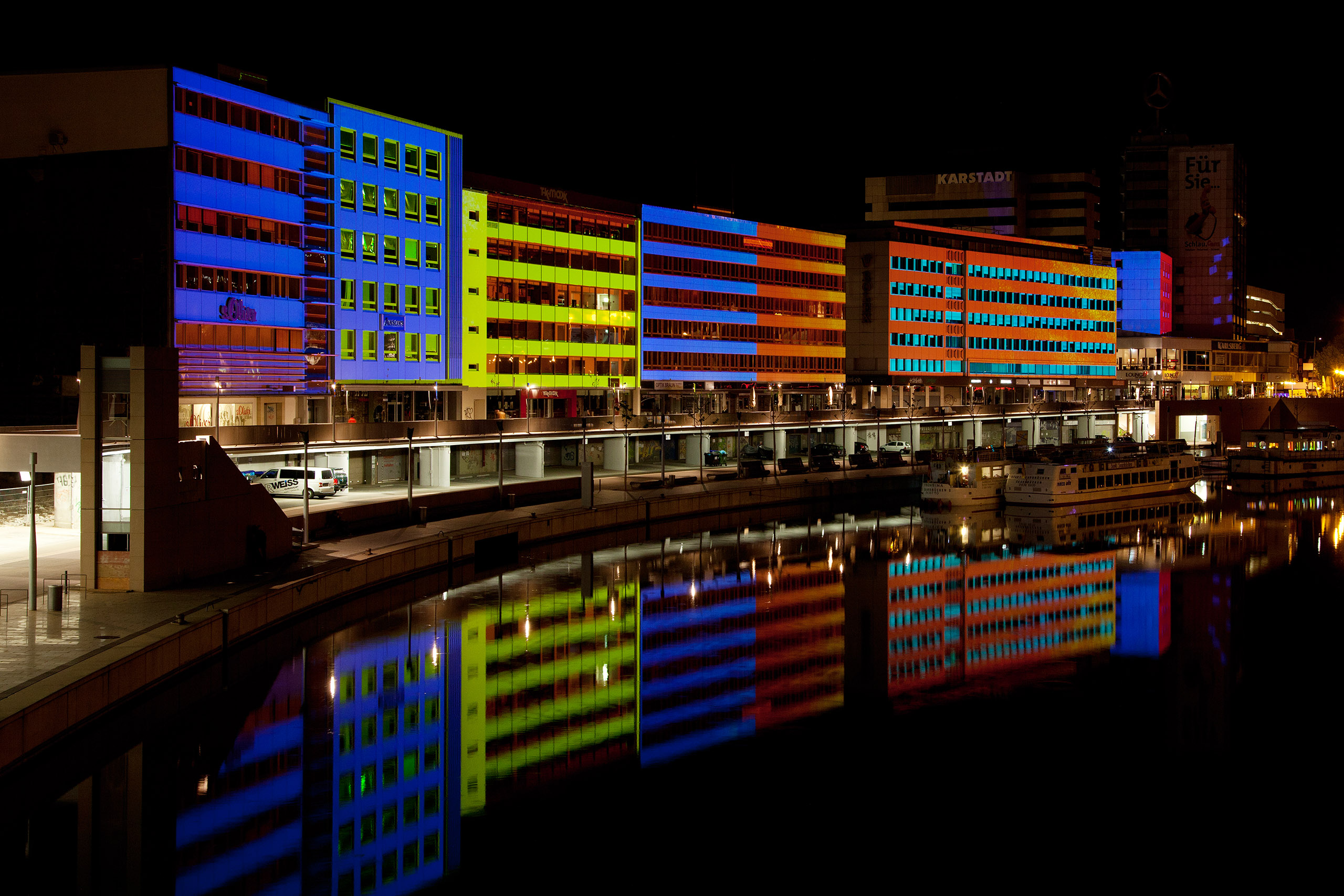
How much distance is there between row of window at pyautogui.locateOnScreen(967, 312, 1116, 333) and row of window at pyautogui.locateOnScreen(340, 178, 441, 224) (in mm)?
80410

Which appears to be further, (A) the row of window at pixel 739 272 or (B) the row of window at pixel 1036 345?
(B) the row of window at pixel 1036 345

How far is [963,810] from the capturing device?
3044 cm

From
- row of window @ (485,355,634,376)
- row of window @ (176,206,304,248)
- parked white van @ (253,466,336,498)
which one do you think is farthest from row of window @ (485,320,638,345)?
parked white van @ (253,466,336,498)

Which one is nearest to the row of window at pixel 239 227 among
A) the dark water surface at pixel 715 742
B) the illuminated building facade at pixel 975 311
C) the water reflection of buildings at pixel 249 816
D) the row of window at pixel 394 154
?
the row of window at pixel 394 154

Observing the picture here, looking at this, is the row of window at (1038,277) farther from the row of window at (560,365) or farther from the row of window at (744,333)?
the row of window at (560,365)

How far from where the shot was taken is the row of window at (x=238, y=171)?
232 ft

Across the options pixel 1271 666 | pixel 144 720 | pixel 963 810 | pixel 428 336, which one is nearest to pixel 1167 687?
pixel 1271 666

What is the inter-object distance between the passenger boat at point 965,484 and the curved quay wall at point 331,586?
20.6ft

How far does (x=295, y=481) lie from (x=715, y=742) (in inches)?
1477

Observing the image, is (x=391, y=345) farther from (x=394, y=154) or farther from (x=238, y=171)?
(x=238, y=171)

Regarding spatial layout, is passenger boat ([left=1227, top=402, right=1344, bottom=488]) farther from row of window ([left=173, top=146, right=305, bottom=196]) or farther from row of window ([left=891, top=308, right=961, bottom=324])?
row of window ([left=173, top=146, right=305, bottom=196])

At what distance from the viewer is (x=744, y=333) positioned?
123250mm

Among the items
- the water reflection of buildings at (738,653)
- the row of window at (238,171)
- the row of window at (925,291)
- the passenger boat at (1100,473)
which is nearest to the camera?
the water reflection of buildings at (738,653)

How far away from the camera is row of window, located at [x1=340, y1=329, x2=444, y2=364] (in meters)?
83.6
